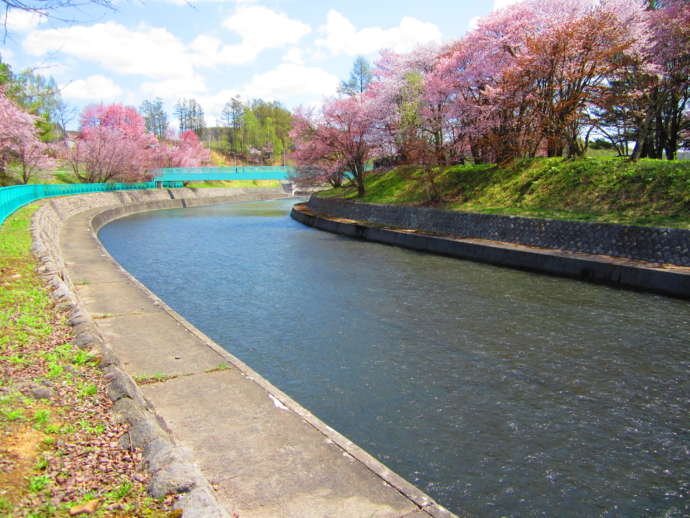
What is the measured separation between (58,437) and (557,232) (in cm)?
1624

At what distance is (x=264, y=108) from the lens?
112 meters

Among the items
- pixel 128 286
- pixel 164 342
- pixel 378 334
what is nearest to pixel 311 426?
pixel 164 342

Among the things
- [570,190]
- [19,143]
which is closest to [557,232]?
[570,190]

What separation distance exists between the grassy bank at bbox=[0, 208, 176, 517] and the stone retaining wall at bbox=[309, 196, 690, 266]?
14.3m

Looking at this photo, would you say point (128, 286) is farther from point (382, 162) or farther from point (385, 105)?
point (382, 162)

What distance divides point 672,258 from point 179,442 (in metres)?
13.9

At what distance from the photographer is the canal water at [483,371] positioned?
5.14m

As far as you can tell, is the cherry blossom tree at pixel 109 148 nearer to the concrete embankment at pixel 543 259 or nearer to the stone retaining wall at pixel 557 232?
the concrete embankment at pixel 543 259

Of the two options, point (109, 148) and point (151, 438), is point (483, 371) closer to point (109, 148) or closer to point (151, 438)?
point (151, 438)

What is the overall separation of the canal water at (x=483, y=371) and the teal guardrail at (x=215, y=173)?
39553 millimetres

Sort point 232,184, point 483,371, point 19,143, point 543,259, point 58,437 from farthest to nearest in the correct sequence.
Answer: point 232,184, point 19,143, point 543,259, point 483,371, point 58,437

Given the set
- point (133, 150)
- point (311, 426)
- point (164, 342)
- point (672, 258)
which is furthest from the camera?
point (133, 150)

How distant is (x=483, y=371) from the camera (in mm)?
7879

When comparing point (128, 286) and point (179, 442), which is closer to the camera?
point (179, 442)
